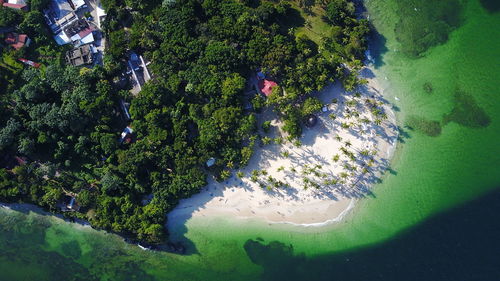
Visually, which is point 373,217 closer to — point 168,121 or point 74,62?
point 168,121

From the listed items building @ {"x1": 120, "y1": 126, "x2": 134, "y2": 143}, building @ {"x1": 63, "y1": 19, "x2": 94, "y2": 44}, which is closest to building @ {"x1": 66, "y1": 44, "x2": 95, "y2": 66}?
building @ {"x1": 63, "y1": 19, "x2": 94, "y2": 44}

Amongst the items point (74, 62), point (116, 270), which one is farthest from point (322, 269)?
point (74, 62)

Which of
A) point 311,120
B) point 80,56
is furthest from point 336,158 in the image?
point 80,56

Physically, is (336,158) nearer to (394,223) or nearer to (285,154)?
(285,154)

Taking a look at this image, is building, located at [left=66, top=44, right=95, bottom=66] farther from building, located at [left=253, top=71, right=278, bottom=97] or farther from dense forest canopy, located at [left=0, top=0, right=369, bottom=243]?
building, located at [left=253, top=71, right=278, bottom=97]

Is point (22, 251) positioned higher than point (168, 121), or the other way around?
point (168, 121)

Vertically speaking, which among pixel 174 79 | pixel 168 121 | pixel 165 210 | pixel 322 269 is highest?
pixel 174 79

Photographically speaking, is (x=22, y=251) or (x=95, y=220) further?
(x=22, y=251)

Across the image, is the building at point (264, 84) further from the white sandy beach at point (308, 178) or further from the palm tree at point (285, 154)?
the palm tree at point (285, 154)

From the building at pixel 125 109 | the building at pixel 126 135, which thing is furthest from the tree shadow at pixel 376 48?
the building at pixel 126 135
